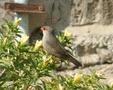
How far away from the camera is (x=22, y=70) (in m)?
3.25

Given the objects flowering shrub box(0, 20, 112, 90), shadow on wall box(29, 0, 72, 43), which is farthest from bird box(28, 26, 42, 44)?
flowering shrub box(0, 20, 112, 90)

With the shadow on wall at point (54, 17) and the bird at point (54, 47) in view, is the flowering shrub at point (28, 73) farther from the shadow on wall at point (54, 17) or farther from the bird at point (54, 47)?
the shadow on wall at point (54, 17)

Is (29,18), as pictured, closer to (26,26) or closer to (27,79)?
(26,26)

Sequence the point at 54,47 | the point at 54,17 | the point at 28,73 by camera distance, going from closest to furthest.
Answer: the point at 28,73, the point at 54,47, the point at 54,17

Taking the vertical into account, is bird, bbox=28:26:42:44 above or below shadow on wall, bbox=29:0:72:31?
below

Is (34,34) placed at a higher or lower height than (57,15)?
lower

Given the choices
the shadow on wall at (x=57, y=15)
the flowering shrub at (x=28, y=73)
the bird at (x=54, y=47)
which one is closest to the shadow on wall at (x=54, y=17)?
the shadow on wall at (x=57, y=15)

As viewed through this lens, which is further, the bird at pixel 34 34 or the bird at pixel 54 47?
the bird at pixel 34 34

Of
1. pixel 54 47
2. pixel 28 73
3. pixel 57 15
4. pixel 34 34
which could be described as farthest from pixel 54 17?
pixel 28 73

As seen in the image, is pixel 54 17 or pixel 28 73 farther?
pixel 54 17

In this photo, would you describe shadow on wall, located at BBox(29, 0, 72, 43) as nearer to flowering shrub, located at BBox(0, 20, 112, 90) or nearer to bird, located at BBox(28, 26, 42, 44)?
bird, located at BBox(28, 26, 42, 44)

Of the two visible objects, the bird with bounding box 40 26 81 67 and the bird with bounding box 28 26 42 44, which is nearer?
the bird with bounding box 40 26 81 67

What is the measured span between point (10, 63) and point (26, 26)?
2.02 m

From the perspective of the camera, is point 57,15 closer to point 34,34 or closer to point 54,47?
point 34,34
